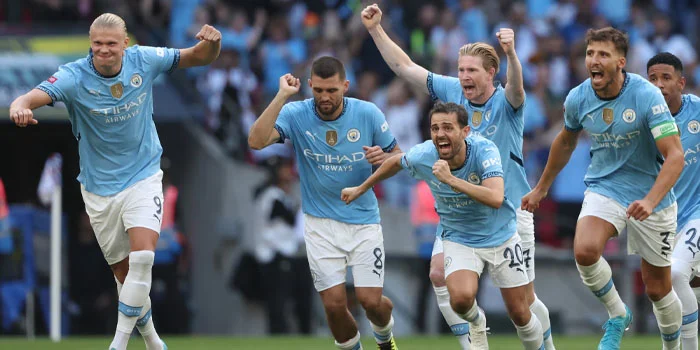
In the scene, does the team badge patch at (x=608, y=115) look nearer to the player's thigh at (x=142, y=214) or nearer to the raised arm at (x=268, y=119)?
the raised arm at (x=268, y=119)

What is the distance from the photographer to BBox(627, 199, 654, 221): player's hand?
10109mm

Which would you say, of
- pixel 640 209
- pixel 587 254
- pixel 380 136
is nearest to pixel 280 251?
pixel 380 136

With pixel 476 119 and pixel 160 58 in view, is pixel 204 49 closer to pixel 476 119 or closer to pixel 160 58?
pixel 160 58

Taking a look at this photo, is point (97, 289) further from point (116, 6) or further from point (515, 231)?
point (515, 231)

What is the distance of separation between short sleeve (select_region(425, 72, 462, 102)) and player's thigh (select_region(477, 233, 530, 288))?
5.40 feet

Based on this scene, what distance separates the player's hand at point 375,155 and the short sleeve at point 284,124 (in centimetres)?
75

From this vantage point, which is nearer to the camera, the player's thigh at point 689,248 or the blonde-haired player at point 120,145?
the blonde-haired player at point 120,145

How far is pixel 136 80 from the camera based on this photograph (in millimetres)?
11070

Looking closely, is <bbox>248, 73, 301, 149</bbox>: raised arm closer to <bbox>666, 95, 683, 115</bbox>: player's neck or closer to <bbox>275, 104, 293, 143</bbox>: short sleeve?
<bbox>275, 104, 293, 143</bbox>: short sleeve

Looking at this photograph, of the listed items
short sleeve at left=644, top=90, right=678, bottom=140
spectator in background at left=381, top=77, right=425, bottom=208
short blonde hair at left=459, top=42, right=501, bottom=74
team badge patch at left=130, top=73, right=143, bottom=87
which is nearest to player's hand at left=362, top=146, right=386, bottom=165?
short blonde hair at left=459, top=42, right=501, bottom=74

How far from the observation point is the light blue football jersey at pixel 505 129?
37.1ft

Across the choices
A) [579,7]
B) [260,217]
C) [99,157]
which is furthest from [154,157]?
[579,7]

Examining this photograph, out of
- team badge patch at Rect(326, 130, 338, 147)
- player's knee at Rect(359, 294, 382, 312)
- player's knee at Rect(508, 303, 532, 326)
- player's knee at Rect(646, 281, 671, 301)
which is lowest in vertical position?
player's knee at Rect(359, 294, 382, 312)

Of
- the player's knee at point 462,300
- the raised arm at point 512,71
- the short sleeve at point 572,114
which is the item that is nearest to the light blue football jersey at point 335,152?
the raised arm at point 512,71
